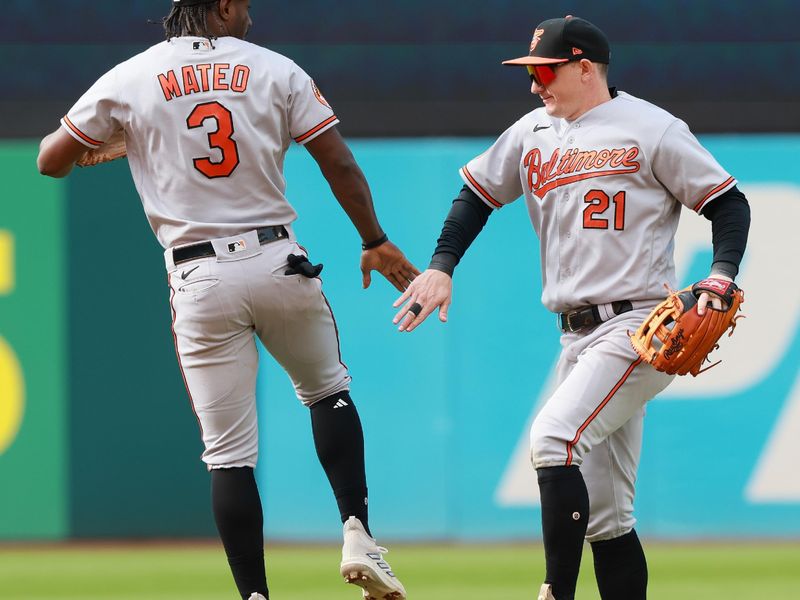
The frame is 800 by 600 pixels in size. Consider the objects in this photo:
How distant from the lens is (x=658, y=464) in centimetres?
673

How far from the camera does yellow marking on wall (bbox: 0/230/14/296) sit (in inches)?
269

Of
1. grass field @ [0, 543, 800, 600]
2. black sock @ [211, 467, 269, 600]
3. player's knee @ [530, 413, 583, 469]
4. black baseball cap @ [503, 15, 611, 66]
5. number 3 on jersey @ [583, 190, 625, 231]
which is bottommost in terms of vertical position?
grass field @ [0, 543, 800, 600]

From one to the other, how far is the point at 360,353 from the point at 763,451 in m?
1.98

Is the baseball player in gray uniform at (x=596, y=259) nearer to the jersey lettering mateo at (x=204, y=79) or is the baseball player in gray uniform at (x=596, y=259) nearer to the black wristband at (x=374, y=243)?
the black wristband at (x=374, y=243)

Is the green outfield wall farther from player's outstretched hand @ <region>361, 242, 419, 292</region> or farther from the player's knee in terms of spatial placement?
the player's knee

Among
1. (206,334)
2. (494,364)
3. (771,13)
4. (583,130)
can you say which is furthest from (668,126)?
(771,13)

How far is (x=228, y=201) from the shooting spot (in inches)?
144

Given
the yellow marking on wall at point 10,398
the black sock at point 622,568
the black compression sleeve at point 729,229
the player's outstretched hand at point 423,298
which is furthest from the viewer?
the yellow marking on wall at point 10,398

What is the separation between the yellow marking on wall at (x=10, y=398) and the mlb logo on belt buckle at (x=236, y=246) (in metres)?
3.49

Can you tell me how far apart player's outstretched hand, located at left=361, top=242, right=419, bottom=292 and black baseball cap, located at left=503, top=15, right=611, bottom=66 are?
2.03 feet

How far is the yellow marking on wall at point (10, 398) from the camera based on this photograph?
679 centimetres

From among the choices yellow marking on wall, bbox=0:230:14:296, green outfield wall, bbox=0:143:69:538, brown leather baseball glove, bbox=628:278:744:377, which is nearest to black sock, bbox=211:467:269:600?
brown leather baseball glove, bbox=628:278:744:377

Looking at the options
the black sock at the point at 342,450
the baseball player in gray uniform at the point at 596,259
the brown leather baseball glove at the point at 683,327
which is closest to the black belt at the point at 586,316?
the baseball player in gray uniform at the point at 596,259

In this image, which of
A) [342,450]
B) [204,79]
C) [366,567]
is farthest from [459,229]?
[366,567]
